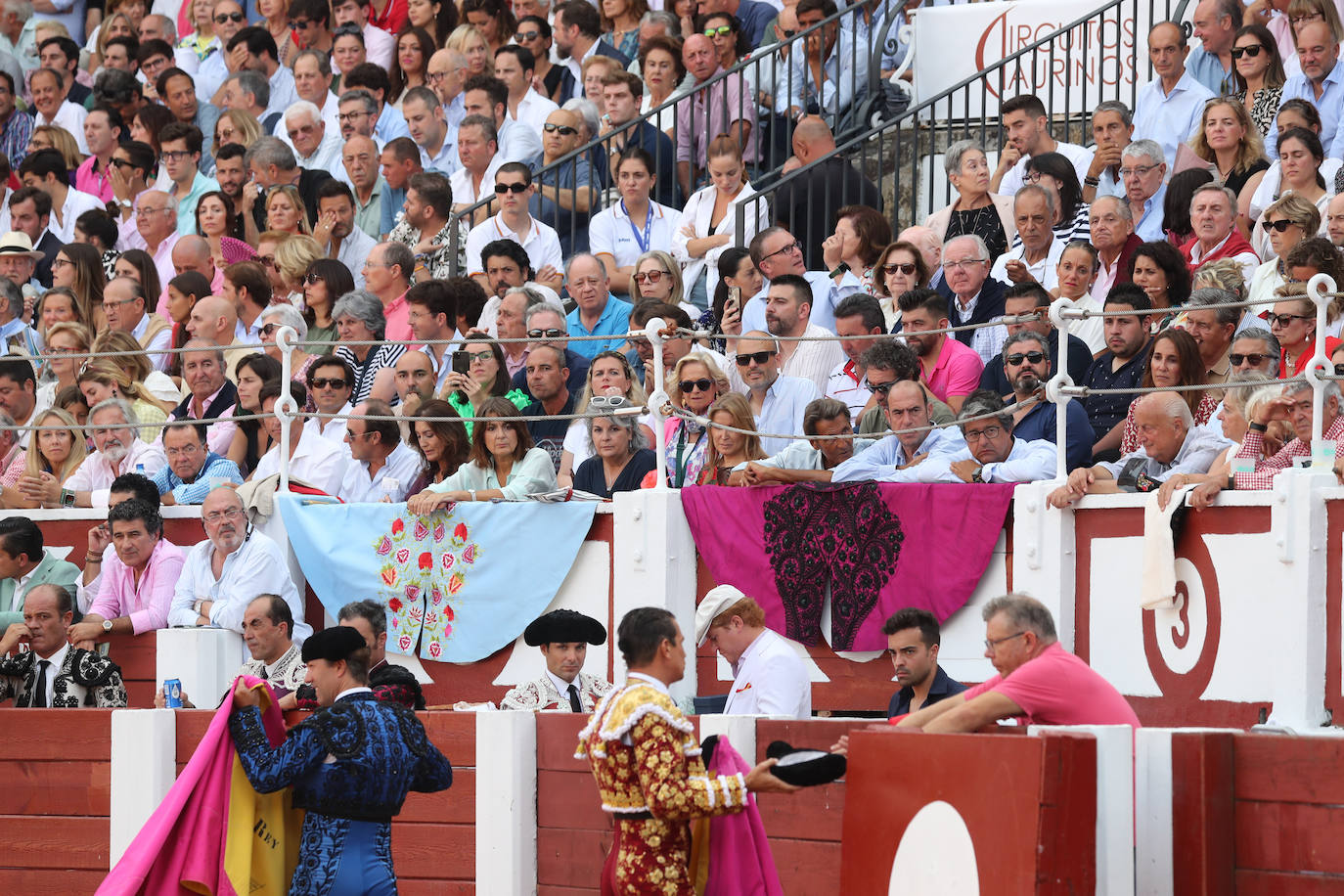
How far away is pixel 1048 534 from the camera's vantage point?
8.86m

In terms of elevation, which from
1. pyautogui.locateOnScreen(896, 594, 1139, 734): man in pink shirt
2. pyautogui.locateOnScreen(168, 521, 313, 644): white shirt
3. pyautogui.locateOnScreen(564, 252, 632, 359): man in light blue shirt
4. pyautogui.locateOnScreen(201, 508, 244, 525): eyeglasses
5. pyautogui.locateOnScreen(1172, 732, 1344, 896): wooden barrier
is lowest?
Result: pyautogui.locateOnScreen(1172, 732, 1344, 896): wooden barrier

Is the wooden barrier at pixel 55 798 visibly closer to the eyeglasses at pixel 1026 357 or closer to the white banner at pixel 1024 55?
the eyeglasses at pixel 1026 357

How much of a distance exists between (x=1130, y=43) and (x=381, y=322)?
17.3ft

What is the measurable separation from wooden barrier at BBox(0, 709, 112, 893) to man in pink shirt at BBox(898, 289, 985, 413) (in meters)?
4.02

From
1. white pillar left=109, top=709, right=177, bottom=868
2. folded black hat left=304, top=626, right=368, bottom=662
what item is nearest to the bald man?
white pillar left=109, top=709, right=177, bottom=868

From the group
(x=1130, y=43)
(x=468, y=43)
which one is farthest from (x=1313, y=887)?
(x=468, y=43)

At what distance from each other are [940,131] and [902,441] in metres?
5.26

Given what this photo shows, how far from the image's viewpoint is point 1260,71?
38.9 ft

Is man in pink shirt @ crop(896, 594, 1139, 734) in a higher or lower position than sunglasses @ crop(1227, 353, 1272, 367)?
lower

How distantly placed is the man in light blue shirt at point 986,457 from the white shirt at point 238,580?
10.0 feet

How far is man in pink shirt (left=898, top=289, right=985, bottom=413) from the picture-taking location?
33.2 feet

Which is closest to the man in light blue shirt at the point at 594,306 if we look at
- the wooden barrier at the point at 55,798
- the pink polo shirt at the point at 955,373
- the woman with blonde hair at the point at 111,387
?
the pink polo shirt at the point at 955,373

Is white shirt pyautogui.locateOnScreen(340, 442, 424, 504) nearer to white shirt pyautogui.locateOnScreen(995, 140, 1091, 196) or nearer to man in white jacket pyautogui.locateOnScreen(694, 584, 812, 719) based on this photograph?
man in white jacket pyautogui.locateOnScreen(694, 584, 812, 719)

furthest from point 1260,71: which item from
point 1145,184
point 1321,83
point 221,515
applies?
point 221,515
